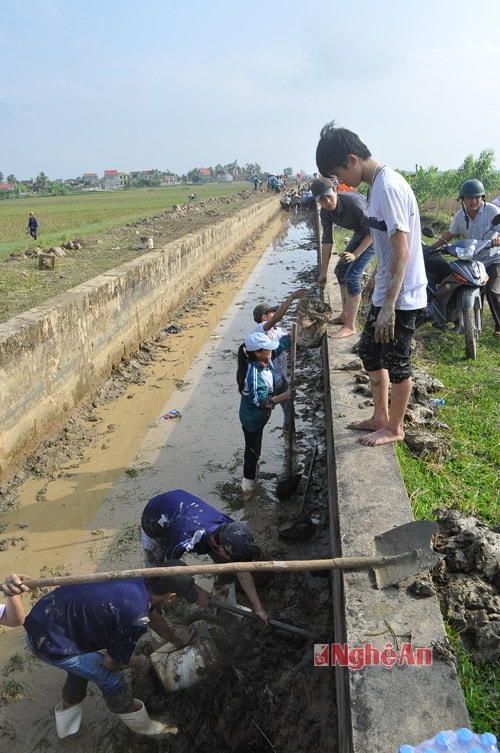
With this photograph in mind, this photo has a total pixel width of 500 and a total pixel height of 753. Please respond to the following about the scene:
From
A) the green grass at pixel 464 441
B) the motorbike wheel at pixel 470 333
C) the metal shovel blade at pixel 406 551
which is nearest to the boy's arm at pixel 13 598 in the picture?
the metal shovel blade at pixel 406 551

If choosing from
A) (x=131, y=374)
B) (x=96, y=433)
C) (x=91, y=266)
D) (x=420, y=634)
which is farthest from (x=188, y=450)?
(x=91, y=266)

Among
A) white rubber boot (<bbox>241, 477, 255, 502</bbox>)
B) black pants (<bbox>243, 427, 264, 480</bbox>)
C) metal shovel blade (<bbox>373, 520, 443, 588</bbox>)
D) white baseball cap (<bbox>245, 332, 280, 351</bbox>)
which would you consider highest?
white baseball cap (<bbox>245, 332, 280, 351</bbox>)

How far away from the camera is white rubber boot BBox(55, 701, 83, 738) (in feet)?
8.43

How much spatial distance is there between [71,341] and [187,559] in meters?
3.16

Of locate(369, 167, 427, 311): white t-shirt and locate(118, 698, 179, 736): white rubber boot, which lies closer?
locate(118, 698, 179, 736): white rubber boot

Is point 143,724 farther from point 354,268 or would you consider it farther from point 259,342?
point 354,268

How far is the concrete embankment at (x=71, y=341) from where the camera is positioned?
486 centimetres

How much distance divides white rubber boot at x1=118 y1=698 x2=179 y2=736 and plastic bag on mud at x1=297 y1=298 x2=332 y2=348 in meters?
3.09

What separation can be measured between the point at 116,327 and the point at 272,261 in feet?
32.9

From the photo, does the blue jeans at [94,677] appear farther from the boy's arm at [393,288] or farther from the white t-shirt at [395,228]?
the white t-shirt at [395,228]

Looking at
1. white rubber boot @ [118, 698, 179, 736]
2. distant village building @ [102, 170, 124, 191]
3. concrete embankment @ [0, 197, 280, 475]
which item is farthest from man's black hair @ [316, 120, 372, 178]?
distant village building @ [102, 170, 124, 191]

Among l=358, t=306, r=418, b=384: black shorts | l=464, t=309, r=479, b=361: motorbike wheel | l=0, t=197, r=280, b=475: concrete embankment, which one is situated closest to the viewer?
l=358, t=306, r=418, b=384: black shorts

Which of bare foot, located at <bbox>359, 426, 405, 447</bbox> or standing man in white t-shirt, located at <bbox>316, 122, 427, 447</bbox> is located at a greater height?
standing man in white t-shirt, located at <bbox>316, 122, 427, 447</bbox>

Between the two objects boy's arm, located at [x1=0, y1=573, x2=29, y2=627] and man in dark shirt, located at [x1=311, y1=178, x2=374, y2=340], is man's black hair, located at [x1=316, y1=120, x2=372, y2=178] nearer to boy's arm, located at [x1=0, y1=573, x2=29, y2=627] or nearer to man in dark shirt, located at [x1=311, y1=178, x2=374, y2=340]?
man in dark shirt, located at [x1=311, y1=178, x2=374, y2=340]
